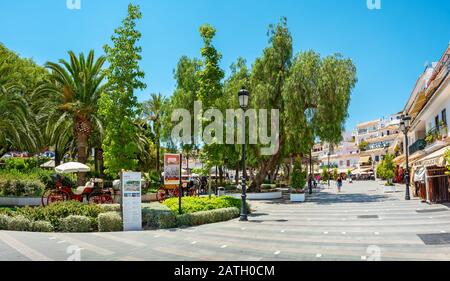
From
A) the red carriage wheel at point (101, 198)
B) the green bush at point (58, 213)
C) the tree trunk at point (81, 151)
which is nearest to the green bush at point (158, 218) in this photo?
the green bush at point (58, 213)

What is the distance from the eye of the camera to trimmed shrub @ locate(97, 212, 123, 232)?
13852 mm

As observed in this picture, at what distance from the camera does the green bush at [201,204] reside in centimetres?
1631

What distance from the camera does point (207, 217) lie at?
16.0 m

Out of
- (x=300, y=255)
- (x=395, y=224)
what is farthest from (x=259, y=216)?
(x=300, y=255)

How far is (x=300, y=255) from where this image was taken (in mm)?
9203

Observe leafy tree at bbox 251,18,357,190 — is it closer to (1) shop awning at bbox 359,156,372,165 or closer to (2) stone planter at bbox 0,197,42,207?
(2) stone planter at bbox 0,197,42,207

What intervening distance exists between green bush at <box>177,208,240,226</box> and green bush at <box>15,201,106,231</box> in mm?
3097

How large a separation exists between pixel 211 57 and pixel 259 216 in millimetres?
8394

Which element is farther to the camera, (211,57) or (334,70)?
(334,70)

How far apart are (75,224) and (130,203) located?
1.94m

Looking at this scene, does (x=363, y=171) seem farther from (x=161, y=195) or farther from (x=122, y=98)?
(x=122, y=98)

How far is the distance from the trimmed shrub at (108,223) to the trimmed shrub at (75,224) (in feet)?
1.53

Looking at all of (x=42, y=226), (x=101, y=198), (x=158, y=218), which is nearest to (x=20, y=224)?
(x=42, y=226)

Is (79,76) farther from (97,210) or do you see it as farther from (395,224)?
(395,224)
